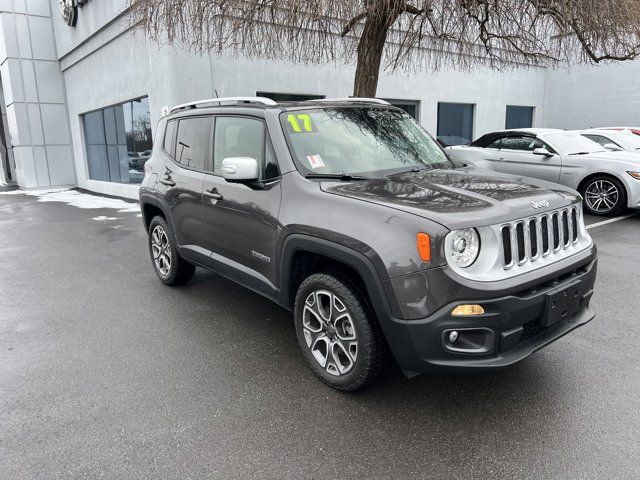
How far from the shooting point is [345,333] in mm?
3105

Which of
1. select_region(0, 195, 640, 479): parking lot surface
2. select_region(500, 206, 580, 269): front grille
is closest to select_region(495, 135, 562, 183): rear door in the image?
select_region(0, 195, 640, 479): parking lot surface

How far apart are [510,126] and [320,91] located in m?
9.99

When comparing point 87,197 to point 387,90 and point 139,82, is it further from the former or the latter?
point 387,90

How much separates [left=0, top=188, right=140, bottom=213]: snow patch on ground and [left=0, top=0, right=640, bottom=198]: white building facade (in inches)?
24.6

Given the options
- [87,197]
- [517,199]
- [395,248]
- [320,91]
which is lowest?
[87,197]

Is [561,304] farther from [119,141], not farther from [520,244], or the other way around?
[119,141]

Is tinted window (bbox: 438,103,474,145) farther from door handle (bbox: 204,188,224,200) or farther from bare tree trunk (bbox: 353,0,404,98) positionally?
door handle (bbox: 204,188,224,200)

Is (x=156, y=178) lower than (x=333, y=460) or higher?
higher

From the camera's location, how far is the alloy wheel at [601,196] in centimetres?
854

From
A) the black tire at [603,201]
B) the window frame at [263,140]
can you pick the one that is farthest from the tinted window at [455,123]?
the window frame at [263,140]

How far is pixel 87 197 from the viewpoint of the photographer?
1648 centimetres

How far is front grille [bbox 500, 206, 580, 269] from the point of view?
2.73m

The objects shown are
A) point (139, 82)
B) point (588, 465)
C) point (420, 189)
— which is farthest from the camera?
point (139, 82)

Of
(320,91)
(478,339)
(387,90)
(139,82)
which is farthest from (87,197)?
→ (478,339)
